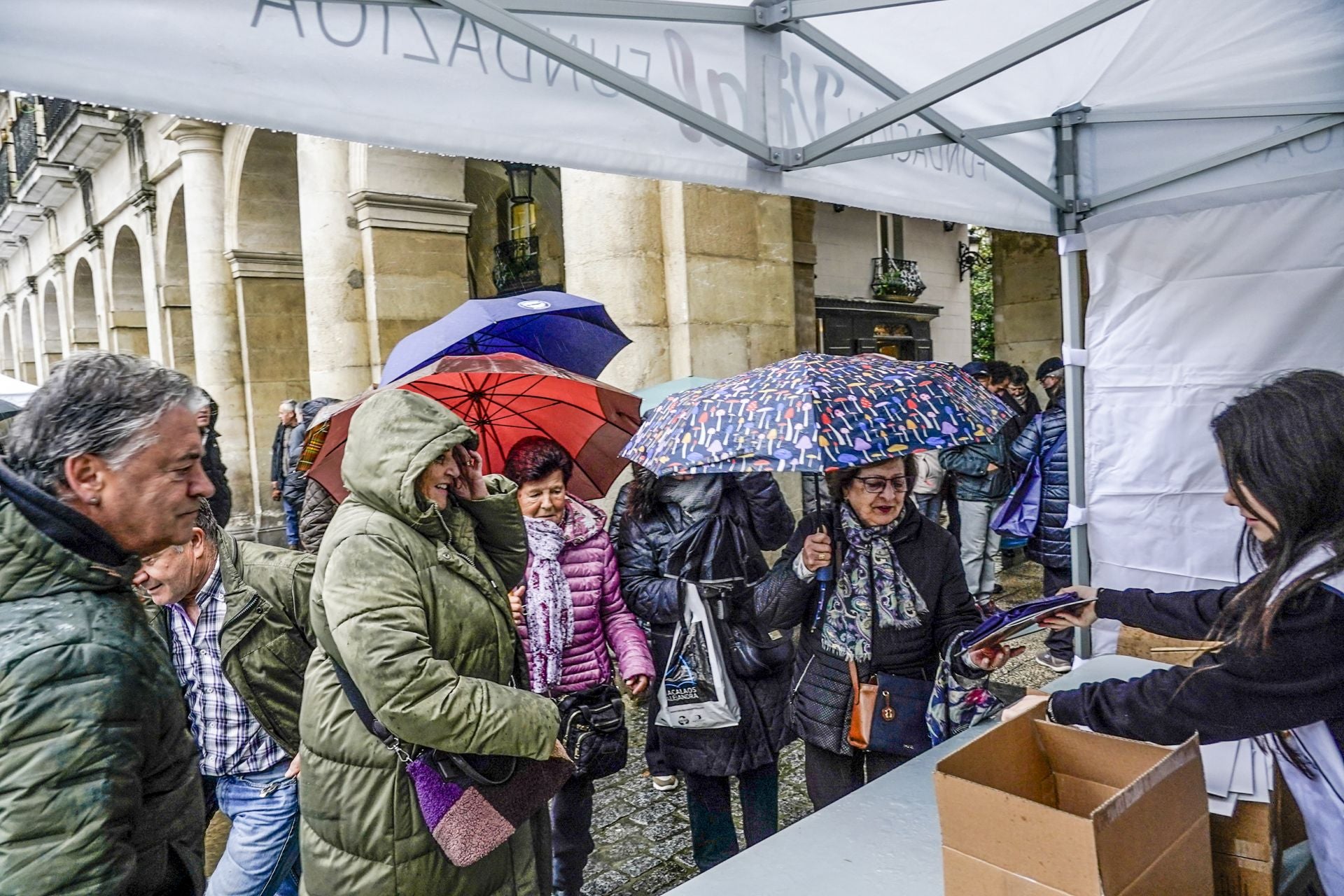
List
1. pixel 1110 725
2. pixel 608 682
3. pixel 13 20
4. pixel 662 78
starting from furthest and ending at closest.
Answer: pixel 608 682
pixel 662 78
pixel 1110 725
pixel 13 20

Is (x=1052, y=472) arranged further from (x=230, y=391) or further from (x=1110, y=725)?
(x=230, y=391)

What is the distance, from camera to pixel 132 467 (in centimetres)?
148

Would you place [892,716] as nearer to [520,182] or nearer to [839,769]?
[839,769]

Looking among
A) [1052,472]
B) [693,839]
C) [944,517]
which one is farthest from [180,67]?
[944,517]

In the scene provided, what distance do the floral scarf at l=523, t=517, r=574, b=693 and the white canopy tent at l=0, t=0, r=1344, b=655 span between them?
1.34 m

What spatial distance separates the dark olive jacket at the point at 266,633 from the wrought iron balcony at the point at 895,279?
552 inches

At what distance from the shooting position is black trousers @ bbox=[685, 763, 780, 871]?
332cm

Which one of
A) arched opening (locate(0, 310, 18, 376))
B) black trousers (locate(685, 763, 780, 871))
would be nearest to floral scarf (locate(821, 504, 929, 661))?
black trousers (locate(685, 763, 780, 871))

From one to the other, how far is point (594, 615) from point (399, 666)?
1290mm

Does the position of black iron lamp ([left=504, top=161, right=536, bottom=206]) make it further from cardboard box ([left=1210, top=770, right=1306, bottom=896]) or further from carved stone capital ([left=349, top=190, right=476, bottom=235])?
cardboard box ([left=1210, top=770, right=1306, bottom=896])

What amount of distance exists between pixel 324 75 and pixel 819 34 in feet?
4.87

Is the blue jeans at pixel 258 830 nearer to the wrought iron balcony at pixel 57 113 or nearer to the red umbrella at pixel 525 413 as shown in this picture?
the red umbrella at pixel 525 413

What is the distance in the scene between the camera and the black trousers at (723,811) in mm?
3316

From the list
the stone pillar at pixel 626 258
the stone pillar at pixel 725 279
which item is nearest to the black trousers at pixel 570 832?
the stone pillar at pixel 626 258
